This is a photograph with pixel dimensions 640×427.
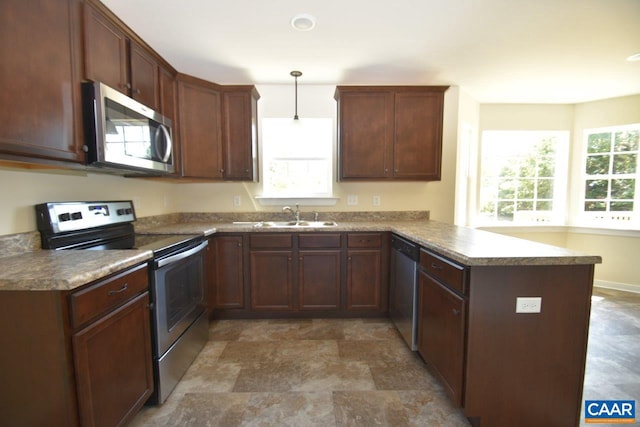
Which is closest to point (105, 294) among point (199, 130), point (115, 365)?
point (115, 365)

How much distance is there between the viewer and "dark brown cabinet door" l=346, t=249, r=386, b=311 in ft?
8.43

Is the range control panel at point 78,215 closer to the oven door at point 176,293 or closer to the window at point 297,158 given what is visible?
the oven door at point 176,293

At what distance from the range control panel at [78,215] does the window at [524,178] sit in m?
4.14

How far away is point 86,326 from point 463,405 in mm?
1829

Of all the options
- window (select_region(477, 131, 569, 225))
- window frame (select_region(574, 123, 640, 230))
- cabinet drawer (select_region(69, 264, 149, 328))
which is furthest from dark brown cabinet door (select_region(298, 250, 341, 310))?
window frame (select_region(574, 123, 640, 230))

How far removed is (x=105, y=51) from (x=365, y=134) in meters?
2.13

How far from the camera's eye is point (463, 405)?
139cm

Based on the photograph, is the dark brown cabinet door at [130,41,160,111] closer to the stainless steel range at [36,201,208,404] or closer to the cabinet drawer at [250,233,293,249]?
the stainless steel range at [36,201,208,404]

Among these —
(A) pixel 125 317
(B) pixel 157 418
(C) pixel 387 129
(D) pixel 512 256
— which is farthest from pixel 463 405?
(C) pixel 387 129

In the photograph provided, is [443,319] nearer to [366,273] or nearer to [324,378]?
[324,378]

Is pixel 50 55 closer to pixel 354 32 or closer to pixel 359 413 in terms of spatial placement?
pixel 354 32

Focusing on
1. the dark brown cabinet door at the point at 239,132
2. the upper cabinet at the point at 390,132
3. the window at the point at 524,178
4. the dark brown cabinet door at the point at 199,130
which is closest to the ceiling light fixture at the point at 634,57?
the window at the point at 524,178

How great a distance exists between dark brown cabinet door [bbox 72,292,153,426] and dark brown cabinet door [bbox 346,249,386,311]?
1.69 m

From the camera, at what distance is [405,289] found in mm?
2152
